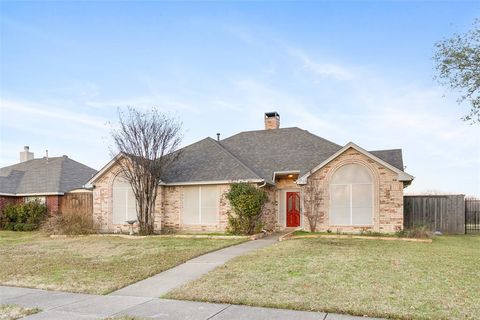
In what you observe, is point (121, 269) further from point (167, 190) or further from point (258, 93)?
point (258, 93)

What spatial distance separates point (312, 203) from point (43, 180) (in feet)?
60.7

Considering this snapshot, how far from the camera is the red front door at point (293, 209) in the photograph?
68.9ft

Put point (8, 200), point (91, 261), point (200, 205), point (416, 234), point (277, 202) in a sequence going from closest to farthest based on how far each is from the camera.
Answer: point (91, 261) → point (416, 234) → point (200, 205) → point (277, 202) → point (8, 200)

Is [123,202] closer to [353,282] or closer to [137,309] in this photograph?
[137,309]

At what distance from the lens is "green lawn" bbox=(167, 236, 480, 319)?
6539mm

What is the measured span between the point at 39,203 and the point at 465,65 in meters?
24.3

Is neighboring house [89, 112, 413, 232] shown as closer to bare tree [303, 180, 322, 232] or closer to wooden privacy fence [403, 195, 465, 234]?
bare tree [303, 180, 322, 232]

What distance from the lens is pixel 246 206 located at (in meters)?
17.4

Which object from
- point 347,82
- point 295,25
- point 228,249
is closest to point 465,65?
point 347,82

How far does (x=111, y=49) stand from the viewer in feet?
51.5

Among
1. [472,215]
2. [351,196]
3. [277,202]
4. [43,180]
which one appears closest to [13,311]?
[351,196]

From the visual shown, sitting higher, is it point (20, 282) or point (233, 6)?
point (233, 6)

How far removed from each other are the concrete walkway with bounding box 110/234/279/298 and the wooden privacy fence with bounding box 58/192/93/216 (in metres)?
10.9

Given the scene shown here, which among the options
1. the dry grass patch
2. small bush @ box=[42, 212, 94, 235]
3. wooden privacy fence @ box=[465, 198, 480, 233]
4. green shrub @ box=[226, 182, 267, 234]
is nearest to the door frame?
green shrub @ box=[226, 182, 267, 234]
